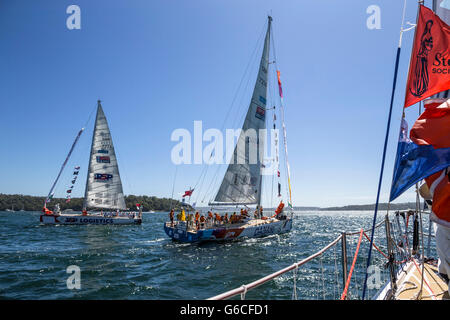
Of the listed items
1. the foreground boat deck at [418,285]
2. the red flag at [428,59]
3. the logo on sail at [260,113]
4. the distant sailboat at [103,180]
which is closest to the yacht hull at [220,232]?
the logo on sail at [260,113]

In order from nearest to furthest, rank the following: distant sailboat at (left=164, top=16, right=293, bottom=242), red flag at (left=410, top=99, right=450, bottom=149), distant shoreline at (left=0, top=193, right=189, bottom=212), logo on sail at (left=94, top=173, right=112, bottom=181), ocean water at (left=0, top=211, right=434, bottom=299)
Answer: red flag at (left=410, top=99, right=450, bottom=149) < ocean water at (left=0, top=211, right=434, bottom=299) < distant sailboat at (left=164, top=16, right=293, bottom=242) < logo on sail at (left=94, top=173, right=112, bottom=181) < distant shoreline at (left=0, top=193, right=189, bottom=212)

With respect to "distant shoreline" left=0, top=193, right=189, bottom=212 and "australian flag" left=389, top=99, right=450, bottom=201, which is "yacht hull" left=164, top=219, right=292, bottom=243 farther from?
"distant shoreline" left=0, top=193, right=189, bottom=212

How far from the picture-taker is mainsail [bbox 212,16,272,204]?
20.4 metres

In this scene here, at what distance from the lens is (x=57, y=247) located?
605 inches

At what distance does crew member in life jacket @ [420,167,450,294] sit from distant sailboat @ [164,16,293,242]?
45.2 ft

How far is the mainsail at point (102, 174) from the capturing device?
32406 millimetres

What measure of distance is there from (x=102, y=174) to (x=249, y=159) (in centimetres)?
2297

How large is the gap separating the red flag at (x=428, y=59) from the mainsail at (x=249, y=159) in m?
17.0

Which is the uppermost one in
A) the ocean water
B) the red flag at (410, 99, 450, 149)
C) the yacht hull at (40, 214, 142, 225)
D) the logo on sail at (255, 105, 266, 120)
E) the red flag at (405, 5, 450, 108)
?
the logo on sail at (255, 105, 266, 120)

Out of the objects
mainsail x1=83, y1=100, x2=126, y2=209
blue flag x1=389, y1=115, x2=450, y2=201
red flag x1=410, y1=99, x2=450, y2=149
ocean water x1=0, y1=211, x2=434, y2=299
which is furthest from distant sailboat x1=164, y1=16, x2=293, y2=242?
mainsail x1=83, y1=100, x2=126, y2=209

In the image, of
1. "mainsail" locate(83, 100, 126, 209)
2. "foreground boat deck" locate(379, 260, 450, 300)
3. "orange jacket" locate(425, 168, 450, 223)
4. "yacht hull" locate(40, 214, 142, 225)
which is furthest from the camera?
"mainsail" locate(83, 100, 126, 209)
